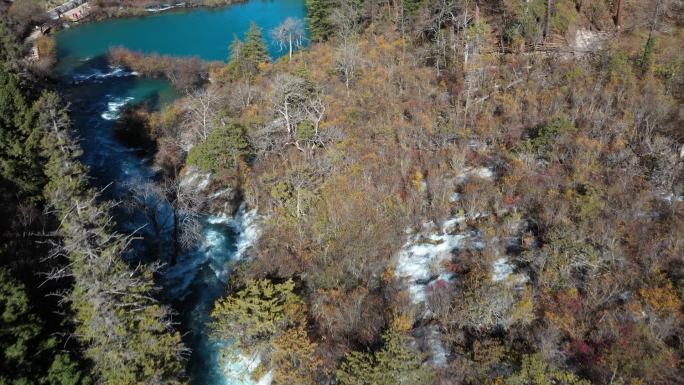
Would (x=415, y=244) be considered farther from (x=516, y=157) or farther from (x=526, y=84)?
(x=526, y=84)

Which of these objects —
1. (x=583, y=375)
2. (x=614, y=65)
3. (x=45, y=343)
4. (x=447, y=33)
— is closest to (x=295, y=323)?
(x=45, y=343)

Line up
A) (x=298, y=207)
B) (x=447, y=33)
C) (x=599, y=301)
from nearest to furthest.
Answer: (x=599, y=301)
(x=298, y=207)
(x=447, y=33)

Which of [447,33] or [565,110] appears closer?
[565,110]

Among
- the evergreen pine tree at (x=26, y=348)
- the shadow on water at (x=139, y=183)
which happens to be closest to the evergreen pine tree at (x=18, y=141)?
the shadow on water at (x=139, y=183)

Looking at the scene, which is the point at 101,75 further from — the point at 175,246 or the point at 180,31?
the point at 175,246

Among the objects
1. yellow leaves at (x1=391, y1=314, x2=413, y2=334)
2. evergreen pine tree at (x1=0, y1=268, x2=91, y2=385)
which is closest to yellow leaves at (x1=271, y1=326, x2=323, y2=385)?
yellow leaves at (x1=391, y1=314, x2=413, y2=334)

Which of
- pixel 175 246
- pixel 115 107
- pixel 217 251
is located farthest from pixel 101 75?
pixel 217 251

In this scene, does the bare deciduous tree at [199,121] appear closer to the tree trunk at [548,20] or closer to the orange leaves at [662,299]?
the tree trunk at [548,20]
